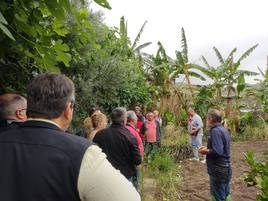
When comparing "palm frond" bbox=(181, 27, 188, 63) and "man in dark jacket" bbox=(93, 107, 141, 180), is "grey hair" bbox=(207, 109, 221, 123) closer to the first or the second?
"man in dark jacket" bbox=(93, 107, 141, 180)

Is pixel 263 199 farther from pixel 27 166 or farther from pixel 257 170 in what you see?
pixel 27 166

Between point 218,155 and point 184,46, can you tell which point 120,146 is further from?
point 184,46

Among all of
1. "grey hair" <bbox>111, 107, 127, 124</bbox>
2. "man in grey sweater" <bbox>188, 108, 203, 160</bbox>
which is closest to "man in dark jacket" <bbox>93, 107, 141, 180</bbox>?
"grey hair" <bbox>111, 107, 127, 124</bbox>

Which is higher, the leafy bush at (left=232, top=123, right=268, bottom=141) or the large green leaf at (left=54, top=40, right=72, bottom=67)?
the large green leaf at (left=54, top=40, right=72, bottom=67)

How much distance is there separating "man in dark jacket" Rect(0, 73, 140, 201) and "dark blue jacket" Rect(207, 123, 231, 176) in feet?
14.7

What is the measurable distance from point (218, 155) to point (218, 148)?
111 millimetres

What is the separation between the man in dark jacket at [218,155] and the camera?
610cm

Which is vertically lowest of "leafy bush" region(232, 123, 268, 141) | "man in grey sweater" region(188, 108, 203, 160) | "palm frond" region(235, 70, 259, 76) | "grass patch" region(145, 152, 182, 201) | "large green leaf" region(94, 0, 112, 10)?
"leafy bush" region(232, 123, 268, 141)

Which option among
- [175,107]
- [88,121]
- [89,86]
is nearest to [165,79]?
[175,107]

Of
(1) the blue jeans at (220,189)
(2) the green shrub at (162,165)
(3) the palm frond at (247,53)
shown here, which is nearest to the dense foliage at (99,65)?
(3) the palm frond at (247,53)

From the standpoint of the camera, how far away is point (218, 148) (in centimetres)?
607

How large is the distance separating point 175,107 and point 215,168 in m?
12.7

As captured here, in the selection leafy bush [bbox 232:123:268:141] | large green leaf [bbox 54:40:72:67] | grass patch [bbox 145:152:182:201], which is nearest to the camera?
large green leaf [bbox 54:40:72:67]

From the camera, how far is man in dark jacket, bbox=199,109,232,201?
6.10 meters
